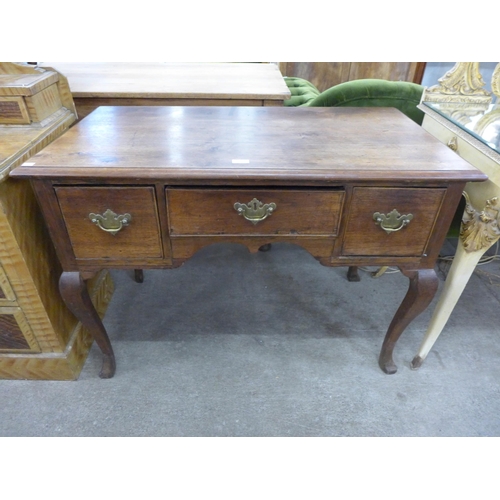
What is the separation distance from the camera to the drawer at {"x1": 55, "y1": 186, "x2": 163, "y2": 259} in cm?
82

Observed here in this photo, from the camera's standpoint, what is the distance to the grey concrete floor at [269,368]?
1103 mm

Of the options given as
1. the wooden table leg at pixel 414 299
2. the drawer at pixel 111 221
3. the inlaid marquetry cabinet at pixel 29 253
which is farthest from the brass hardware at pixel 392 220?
the inlaid marquetry cabinet at pixel 29 253

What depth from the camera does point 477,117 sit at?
3.92ft

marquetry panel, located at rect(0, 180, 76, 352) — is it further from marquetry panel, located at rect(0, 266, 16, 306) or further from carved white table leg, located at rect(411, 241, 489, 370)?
carved white table leg, located at rect(411, 241, 489, 370)

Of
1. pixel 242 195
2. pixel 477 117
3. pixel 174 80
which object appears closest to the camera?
pixel 242 195

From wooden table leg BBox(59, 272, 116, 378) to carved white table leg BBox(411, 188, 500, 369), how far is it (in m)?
1.07

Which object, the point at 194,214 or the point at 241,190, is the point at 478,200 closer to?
the point at 241,190

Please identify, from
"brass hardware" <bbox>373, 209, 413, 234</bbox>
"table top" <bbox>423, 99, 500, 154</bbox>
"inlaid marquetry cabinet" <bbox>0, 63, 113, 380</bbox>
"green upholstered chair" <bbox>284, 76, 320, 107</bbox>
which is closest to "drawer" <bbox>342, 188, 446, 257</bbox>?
"brass hardware" <bbox>373, 209, 413, 234</bbox>

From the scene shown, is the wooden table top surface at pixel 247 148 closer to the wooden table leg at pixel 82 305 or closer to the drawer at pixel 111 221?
the drawer at pixel 111 221

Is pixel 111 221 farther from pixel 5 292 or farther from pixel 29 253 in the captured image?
pixel 5 292

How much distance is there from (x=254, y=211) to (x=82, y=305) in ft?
1.84

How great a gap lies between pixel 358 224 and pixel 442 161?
0.25m

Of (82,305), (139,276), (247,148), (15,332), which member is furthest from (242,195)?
(139,276)

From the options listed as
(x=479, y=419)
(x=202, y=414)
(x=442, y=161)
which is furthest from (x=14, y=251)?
(x=479, y=419)
